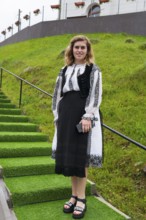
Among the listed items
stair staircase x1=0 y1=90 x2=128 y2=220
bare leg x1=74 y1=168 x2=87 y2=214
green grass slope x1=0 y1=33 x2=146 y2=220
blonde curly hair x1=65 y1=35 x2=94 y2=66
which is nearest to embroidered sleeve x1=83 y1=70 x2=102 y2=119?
blonde curly hair x1=65 y1=35 x2=94 y2=66

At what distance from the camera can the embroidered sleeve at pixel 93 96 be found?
127 inches

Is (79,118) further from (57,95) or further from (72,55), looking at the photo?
(72,55)

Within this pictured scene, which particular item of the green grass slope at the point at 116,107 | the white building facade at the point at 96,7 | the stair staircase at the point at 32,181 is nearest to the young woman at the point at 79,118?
the stair staircase at the point at 32,181

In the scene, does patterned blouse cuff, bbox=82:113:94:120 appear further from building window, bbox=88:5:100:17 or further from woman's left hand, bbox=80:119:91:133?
building window, bbox=88:5:100:17

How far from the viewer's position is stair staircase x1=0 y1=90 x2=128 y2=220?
3702 millimetres

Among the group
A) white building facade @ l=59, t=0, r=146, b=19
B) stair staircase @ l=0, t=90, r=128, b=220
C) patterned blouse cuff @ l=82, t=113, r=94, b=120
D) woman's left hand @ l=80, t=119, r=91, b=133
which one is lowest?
stair staircase @ l=0, t=90, r=128, b=220

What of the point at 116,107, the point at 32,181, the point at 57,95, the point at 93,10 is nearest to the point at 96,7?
the point at 93,10

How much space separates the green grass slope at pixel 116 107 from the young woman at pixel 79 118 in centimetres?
107

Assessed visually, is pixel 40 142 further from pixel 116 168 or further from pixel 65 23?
pixel 65 23

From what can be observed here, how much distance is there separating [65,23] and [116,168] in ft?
55.5

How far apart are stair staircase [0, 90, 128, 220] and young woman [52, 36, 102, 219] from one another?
455 mm

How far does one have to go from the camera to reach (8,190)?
12.8 ft

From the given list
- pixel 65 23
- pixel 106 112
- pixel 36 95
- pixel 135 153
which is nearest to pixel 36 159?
pixel 135 153

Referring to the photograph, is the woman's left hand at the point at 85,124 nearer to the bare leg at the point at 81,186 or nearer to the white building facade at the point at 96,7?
the bare leg at the point at 81,186
